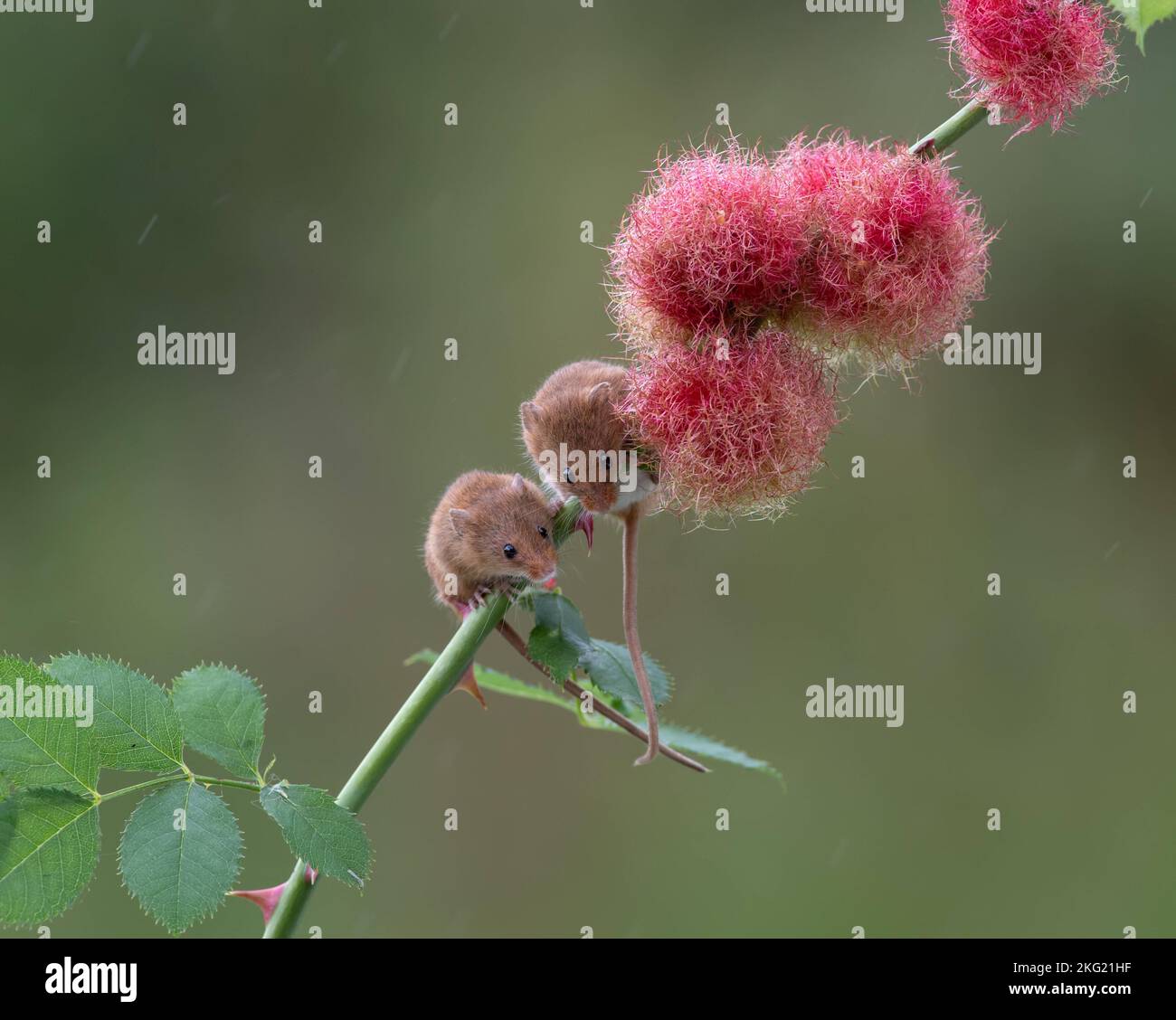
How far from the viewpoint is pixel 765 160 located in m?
0.90

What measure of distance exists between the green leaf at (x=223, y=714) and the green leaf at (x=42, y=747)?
0.07 meters

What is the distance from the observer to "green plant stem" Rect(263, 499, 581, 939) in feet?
2.70

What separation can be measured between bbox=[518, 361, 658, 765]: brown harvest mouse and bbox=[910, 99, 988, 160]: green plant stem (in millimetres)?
303

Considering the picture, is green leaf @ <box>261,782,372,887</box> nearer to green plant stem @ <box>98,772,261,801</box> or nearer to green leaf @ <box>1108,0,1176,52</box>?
green plant stem @ <box>98,772,261,801</box>

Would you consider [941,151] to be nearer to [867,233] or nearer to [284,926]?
[867,233]

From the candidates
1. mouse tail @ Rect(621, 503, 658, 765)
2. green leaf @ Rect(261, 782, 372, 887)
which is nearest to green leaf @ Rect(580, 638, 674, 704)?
mouse tail @ Rect(621, 503, 658, 765)

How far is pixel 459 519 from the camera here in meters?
1.12

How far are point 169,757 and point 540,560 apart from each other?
1.09ft

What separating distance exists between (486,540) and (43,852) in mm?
436

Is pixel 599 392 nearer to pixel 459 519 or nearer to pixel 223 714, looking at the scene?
pixel 459 519

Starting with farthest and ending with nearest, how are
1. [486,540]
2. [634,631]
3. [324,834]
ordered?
[486,540]
[634,631]
[324,834]

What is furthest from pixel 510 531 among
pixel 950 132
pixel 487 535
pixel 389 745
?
pixel 950 132

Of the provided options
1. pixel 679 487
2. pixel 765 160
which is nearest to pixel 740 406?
pixel 679 487

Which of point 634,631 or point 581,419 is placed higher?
point 581,419
